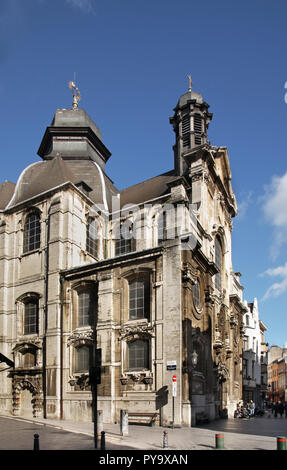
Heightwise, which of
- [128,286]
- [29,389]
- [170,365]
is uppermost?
[128,286]

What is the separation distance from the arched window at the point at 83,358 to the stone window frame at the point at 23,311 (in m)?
3.22

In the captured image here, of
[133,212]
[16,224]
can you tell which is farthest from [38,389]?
[133,212]

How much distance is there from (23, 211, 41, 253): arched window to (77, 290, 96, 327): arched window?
5198 mm

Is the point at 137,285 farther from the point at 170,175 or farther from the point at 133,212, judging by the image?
the point at 170,175

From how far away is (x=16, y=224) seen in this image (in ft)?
105

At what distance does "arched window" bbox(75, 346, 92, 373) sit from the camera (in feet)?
85.5

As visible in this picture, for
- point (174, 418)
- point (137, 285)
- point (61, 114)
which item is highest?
point (61, 114)

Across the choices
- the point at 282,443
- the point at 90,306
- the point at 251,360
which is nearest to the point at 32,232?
the point at 90,306

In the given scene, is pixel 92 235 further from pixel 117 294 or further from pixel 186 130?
pixel 186 130

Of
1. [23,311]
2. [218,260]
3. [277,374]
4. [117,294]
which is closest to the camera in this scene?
[117,294]

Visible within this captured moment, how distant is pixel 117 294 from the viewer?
84.2 feet

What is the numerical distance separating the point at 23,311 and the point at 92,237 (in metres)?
6.93

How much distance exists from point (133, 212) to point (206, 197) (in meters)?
5.61

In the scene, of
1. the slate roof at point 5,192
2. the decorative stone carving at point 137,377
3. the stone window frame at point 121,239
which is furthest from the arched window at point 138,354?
the slate roof at point 5,192
